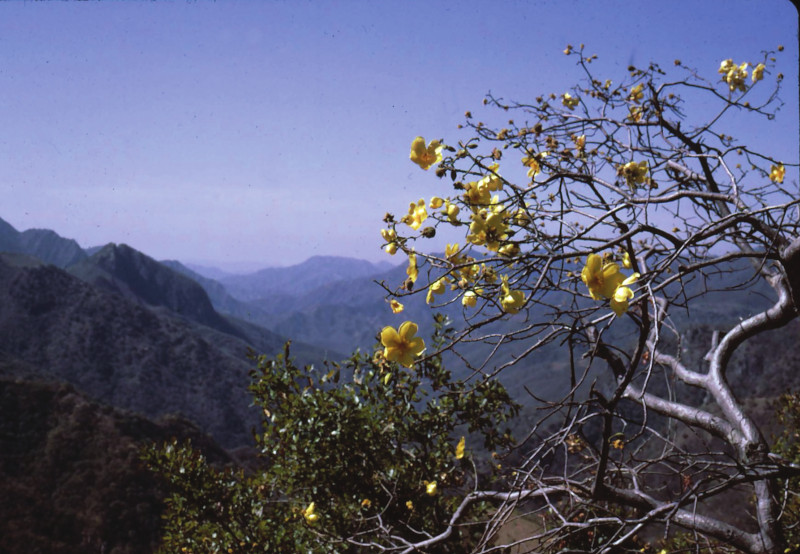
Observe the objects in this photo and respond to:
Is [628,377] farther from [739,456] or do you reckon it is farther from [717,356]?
[717,356]

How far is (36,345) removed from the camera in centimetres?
5297

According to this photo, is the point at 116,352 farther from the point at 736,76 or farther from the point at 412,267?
the point at 736,76

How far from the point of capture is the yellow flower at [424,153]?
2.13 m

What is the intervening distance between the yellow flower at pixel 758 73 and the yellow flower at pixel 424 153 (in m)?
2.88

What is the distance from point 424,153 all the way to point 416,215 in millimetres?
275

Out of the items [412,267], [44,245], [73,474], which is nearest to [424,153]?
[412,267]

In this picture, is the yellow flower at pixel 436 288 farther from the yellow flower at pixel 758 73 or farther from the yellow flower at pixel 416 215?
the yellow flower at pixel 758 73

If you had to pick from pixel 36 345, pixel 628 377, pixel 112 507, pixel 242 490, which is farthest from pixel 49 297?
pixel 628 377

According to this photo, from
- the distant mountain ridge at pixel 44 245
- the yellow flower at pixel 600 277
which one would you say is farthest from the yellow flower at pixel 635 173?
the distant mountain ridge at pixel 44 245

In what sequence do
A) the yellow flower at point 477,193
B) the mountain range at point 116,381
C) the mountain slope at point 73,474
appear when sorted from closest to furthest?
the yellow flower at point 477,193, the mountain slope at point 73,474, the mountain range at point 116,381

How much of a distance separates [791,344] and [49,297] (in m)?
74.8

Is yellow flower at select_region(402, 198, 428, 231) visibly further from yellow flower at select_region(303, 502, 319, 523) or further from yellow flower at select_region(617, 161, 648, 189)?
yellow flower at select_region(303, 502, 319, 523)

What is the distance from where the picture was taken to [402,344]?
1956 mm

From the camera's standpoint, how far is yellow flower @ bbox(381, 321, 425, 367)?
190 centimetres
